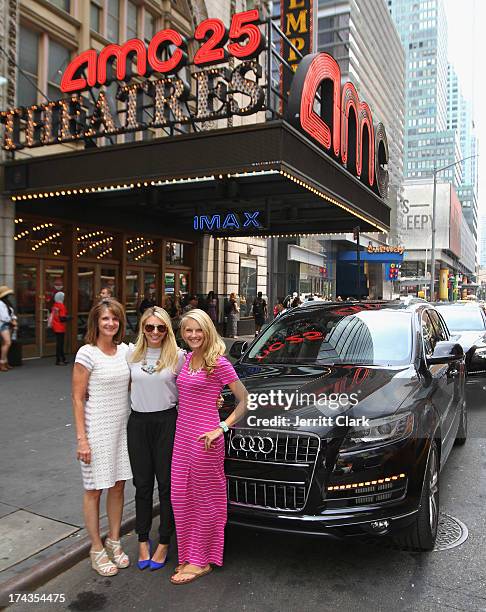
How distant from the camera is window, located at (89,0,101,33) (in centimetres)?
1429

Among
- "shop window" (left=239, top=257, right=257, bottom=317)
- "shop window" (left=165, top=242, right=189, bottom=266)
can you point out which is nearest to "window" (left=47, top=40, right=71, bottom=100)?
"shop window" (left=165, top=242, right=189, bottom=266)

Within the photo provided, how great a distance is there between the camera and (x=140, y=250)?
16359mm

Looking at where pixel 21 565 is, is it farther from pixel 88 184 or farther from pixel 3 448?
pixel 88 184

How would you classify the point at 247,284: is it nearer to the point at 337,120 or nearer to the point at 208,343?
the point at 337,120

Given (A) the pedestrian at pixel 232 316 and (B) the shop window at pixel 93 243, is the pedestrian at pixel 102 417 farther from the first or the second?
(A) the pedestrian at pixel 232 316

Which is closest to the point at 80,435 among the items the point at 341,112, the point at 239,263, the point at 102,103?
the point at 102,103

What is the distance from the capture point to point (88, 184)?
1078 cm

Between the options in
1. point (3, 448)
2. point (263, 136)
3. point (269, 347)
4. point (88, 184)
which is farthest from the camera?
point (88, 184)

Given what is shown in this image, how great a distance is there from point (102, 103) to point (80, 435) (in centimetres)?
930

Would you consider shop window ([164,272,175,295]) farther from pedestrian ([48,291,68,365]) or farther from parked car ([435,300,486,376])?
parked car ([435,300,486,376])

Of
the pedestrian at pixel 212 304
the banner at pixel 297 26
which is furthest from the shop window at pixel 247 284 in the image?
the banner at pixel 297 26

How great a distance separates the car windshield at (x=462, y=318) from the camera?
10.6 metres

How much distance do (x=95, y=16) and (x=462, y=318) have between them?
12.4 metres

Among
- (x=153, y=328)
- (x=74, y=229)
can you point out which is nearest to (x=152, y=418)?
(x=153, y=328)
